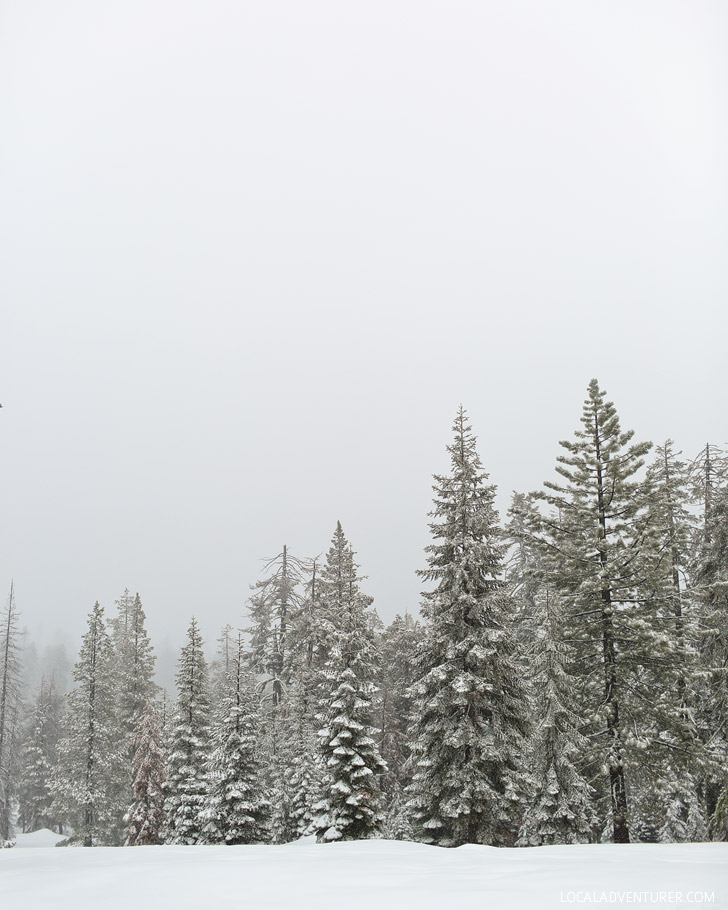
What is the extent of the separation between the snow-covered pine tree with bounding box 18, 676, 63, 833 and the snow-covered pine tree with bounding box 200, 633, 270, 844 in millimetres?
39080

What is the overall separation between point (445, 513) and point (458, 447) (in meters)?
2.50

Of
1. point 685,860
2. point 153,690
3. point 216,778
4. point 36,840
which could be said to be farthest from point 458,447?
point 36,840

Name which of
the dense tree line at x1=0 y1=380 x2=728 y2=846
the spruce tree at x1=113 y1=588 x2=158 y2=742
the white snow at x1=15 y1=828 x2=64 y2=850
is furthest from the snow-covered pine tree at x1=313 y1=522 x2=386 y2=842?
the white snow at x1=15 y1=828 x2=64 y2=850

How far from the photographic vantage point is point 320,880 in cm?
763

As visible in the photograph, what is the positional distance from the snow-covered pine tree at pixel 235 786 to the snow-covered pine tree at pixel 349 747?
4749mm

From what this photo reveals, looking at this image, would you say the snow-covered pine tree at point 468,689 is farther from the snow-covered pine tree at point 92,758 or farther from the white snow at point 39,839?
the white snow at point 39,839

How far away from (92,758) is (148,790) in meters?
9.08

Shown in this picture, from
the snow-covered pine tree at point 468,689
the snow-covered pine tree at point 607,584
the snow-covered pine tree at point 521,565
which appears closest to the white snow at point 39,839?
the snow-covered pine tree at point 521,565

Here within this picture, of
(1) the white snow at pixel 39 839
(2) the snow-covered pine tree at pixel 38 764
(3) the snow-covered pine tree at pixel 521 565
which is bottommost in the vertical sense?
(1) the white snow at pixel 39 839

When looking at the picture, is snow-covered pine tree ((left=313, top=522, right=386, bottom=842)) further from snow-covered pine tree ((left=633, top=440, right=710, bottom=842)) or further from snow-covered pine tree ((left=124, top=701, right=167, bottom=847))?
snow-covered pine tree ((left=124, top=701, right=167, bottom=847))

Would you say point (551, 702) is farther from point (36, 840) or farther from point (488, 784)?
point (36, 840)

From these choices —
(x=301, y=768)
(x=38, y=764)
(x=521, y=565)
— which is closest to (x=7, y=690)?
(x=38, y=764)

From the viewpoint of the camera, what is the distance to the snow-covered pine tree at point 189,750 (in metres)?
29.8

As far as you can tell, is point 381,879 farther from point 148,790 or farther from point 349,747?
point 148,790
